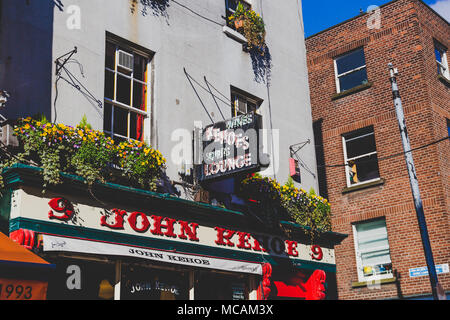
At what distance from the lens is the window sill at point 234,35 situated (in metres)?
13.9

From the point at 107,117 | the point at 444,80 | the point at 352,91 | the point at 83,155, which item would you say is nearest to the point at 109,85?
the point at 107,117

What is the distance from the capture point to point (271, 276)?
42.3 feet

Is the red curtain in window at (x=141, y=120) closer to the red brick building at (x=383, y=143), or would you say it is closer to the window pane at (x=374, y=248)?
the red brick building at (x=383, y=143)

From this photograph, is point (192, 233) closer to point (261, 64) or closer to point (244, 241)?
point (244, 241)

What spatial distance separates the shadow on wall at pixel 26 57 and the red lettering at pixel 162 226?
2.65 m

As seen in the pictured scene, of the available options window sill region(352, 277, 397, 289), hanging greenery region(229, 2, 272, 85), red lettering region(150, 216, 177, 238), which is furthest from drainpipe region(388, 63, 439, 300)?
red lettering region(150, 216, 177, 238)

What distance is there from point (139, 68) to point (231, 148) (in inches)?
102

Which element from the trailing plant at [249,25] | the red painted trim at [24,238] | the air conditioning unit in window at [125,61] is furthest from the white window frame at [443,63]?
the red painted trim at [24,238]

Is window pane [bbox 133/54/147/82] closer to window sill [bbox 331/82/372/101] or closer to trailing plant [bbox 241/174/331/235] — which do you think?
trailing plant [bbox 241/174/331/235]

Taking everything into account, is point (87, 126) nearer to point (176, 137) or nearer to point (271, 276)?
point (176, 137)

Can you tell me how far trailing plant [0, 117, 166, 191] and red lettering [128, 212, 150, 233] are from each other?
1.75 ft

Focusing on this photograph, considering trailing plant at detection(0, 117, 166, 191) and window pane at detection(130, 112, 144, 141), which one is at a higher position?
window pane at detection(130, 112, 144, 141)

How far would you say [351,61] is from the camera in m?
21.3

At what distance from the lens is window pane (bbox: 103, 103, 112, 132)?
35.8 ft
